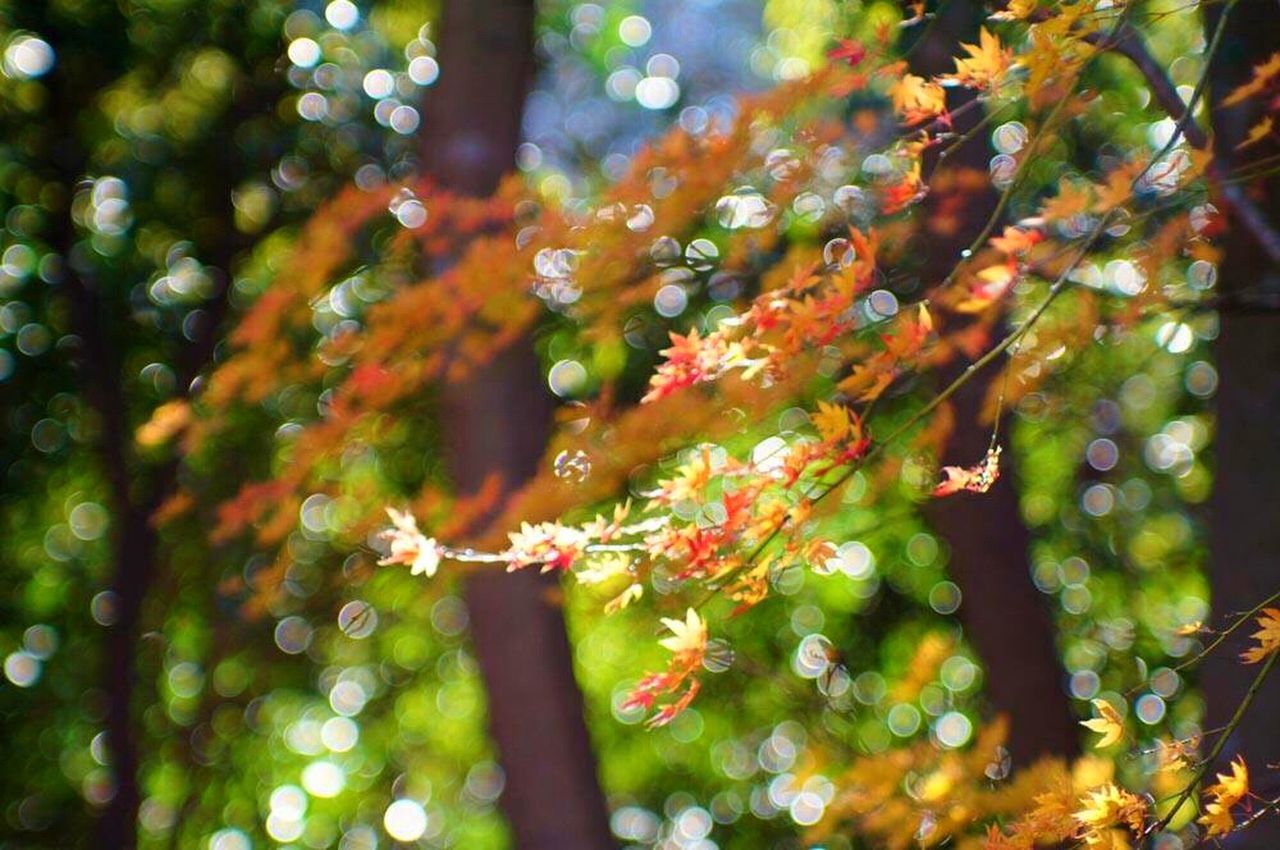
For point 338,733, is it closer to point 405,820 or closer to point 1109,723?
point 405,820

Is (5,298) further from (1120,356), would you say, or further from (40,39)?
(1120,356)

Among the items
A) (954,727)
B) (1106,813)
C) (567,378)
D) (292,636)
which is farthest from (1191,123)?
(292,636)

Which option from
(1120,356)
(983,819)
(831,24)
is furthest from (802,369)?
(1120,356)

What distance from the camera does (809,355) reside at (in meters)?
1.99

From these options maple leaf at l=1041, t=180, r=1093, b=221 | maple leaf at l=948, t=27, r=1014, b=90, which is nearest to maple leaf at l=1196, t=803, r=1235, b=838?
maple leaf at l=1041, t=180, r=1093, b=221

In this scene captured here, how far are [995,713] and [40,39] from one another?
14.5ft

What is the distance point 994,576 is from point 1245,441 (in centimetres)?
76

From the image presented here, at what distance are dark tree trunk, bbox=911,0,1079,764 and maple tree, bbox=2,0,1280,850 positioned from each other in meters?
0.03

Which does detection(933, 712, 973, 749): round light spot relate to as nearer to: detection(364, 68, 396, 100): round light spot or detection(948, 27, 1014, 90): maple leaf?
detection(364, 68, 396, 100): round light spot

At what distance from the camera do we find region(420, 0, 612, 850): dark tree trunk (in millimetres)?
3453

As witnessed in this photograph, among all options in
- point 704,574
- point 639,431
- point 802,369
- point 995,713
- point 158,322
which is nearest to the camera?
point 704,574

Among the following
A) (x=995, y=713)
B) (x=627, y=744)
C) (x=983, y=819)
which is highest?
(x=983, y=819)

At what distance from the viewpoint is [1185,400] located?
5.71 metres

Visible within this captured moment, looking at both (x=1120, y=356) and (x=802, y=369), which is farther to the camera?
(x=1120, y=356)
